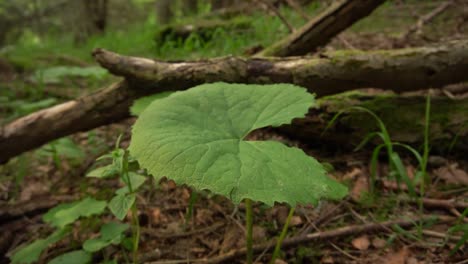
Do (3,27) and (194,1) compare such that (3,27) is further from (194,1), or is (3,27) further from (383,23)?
(383,23)

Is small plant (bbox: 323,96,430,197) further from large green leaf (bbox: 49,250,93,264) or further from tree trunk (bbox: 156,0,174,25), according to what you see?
tree trunk (bbox: 156,0,174,25)

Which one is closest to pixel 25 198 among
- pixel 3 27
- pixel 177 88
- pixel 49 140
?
pixel 49 140

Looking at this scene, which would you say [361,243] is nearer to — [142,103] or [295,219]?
[295,219]

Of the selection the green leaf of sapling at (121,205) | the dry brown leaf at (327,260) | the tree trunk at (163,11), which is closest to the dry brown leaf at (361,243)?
the dry brown leaf at (327,260)

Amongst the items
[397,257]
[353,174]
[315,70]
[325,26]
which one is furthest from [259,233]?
[325,26]

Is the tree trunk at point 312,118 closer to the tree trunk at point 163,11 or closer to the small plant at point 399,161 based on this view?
the small plant at point 399,161

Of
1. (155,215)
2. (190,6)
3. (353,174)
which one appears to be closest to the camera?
(155,215)
